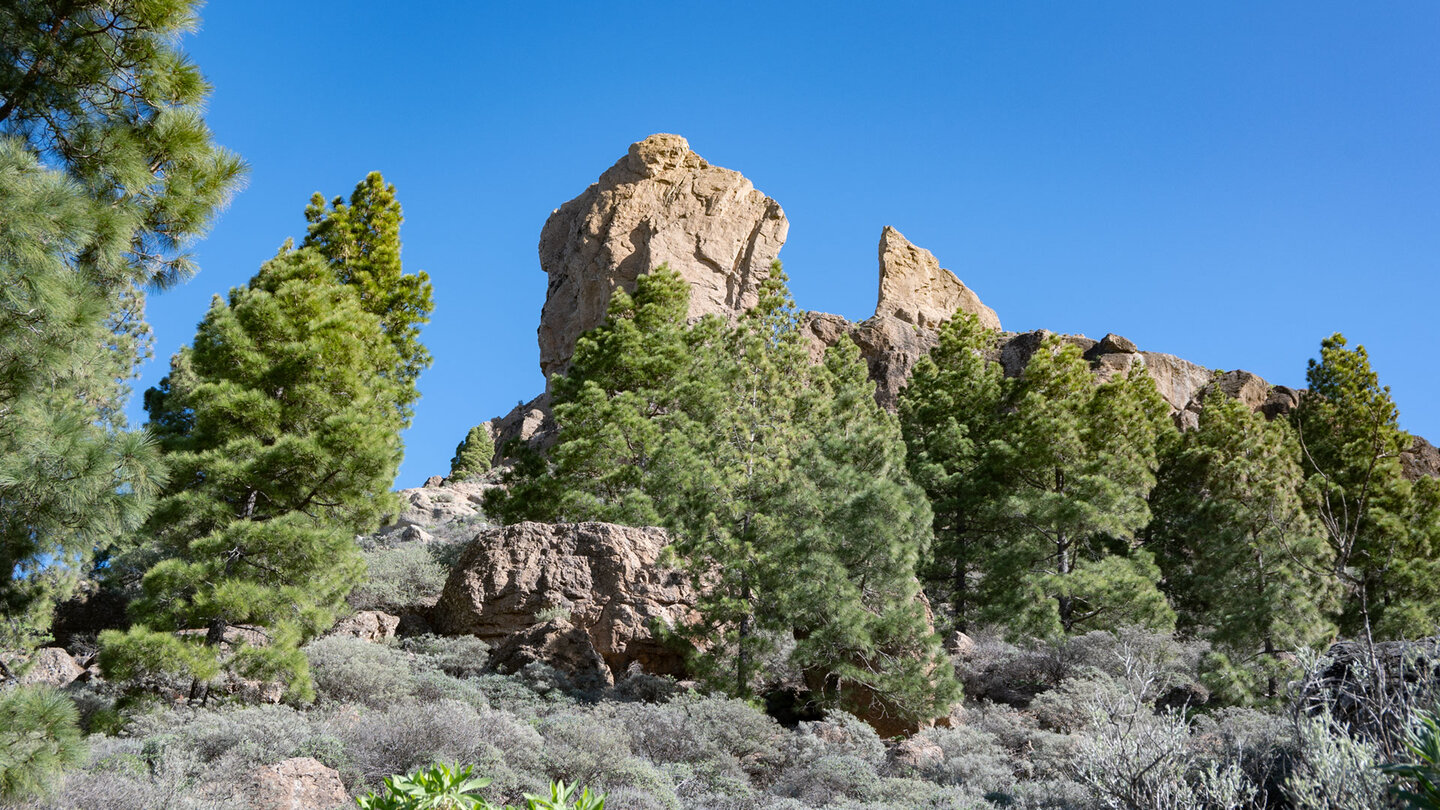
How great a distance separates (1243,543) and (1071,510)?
3.31m

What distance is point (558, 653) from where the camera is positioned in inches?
526

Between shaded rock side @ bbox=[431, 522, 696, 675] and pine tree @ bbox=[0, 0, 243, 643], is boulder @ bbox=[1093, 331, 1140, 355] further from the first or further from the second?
pine tree @ bbox=[0, 0, 243, 643]

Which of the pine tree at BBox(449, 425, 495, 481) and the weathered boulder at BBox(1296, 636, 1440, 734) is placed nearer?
the weathered boulder at BBox(1296, 636, 1440, 734)

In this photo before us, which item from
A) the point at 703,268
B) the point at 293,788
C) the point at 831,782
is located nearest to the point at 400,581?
the point at 831,782

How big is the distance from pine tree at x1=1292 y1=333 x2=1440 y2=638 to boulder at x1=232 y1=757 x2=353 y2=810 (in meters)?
16.0

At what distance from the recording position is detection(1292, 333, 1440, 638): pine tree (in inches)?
756

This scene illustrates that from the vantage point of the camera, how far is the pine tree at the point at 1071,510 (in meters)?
18.8

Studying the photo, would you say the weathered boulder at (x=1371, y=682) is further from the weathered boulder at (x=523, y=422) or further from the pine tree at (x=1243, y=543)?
the weathered boulder at (x=523, y=422)

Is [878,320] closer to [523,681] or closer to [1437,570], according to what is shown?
[1437,570]

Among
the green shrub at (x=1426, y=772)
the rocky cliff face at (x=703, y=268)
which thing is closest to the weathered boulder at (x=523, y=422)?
the rocky cliff face at (x=703, y=268)

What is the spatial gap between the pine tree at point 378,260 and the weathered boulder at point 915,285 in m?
35.7

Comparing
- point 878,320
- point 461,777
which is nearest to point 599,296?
point 878,320

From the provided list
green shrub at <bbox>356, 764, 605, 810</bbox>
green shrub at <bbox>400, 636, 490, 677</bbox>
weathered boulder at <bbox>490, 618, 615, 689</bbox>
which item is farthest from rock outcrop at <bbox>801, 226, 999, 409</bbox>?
green shrub at <bbox>356, 764, 605, 810</bbox>

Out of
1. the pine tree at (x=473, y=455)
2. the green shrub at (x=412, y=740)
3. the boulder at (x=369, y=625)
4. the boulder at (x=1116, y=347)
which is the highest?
the boulder at (x=1116, y=347)
